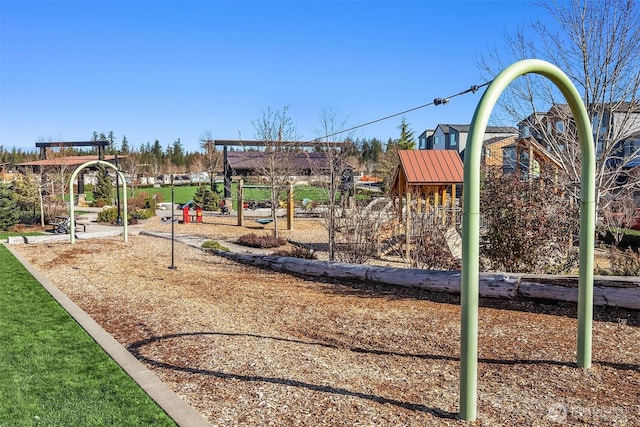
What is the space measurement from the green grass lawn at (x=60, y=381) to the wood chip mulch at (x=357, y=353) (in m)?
0.41

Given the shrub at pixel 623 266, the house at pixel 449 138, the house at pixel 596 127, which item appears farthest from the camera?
the house at pixel 449 138

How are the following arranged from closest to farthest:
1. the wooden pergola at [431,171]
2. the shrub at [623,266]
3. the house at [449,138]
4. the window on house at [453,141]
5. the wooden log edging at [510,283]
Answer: the wooden log edging at [510,283] < the shrub at [623,266] < the wooden pergola at [431,171] < the house at [449,138] < the window on house at [453,141]

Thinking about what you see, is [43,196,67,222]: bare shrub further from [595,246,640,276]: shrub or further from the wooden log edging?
[595,246,640,276]: shrub

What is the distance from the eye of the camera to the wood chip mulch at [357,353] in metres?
4.10

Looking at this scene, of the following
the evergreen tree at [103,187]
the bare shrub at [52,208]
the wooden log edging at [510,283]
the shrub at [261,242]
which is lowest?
the shrub at [261,242]

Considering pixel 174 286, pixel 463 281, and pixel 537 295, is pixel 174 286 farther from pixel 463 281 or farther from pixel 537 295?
pixel 463 281

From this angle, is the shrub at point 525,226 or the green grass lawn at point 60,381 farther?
the shrub at point 525,226

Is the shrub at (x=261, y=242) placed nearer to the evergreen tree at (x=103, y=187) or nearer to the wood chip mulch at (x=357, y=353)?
the wood chip mulch at (x=357, y=353)

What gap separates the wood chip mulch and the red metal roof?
768 centimetres

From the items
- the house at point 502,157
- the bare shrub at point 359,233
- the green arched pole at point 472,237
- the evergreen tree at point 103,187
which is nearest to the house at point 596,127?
the house at point 502,157

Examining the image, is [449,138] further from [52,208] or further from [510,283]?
[510,283]

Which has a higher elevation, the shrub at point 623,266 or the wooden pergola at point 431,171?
the wooden pergola at point 431,171

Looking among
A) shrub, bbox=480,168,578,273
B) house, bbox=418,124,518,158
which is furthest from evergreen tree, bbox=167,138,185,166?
shrub, bbox=480,168,578,273

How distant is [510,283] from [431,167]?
9692 mm
